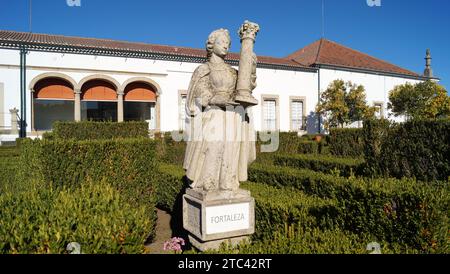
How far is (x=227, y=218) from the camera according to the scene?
4145 mm

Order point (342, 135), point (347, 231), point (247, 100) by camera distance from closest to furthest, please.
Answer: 1. point (247, 100)
2. point (347, 231)
3. point (342, 135)

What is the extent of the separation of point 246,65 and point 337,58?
27099 mm

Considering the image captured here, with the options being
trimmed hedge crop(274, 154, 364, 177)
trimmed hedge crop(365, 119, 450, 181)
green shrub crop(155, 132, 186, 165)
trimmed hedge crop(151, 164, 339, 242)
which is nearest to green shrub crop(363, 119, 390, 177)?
trimmed hedge crop(365, 119, 450, 181)

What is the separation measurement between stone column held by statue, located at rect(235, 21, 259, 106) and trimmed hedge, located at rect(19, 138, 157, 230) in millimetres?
3322

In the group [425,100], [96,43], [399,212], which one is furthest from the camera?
[425,100]

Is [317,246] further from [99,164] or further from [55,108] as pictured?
[55,108]

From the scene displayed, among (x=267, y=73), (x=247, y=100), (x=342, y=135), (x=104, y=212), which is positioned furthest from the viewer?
(x=267, y=73)

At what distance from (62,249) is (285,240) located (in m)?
2.07

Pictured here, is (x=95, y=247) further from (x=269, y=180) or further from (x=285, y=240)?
(x=269, y=180)

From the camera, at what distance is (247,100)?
3785 mm

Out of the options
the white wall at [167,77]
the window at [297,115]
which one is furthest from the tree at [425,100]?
the window at [297,115]

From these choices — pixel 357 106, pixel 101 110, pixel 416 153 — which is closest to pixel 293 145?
pixel 357 106

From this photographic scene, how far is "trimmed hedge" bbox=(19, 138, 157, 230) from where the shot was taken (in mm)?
5926
